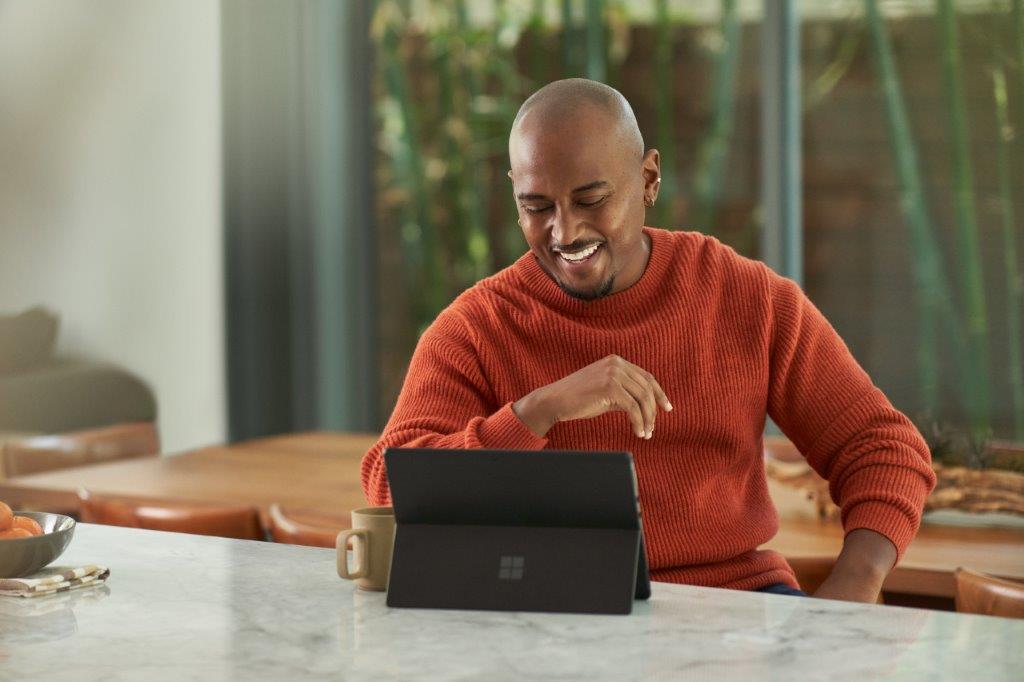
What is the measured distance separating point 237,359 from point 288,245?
1.65 feet

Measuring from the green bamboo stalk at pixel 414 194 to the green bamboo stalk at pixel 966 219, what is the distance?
1997 mm

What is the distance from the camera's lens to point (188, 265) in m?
5.11

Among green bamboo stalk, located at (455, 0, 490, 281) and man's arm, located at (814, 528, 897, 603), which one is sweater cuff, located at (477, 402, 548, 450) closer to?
man's arm, located at (814, 528, 897, 603)

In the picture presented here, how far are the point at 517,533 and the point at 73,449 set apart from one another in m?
2.39

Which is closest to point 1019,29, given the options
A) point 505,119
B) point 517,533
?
point 505,119

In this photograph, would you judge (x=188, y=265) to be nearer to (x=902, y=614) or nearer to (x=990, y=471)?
(x=990, y=471)

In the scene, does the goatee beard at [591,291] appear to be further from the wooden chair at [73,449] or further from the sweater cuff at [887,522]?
the wooden chair at [73,449]

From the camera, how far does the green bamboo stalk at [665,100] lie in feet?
16.0

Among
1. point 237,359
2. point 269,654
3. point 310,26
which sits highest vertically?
point 310,26

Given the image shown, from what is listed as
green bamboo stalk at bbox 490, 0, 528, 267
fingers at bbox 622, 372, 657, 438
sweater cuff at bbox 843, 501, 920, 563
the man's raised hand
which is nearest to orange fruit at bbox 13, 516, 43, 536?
the man's raised hand

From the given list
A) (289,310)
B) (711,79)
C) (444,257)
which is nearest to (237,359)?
(289,310)

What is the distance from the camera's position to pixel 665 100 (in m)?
4.91

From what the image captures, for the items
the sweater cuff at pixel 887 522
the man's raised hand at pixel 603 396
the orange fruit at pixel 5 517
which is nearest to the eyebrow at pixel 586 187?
the man's raised hand at pixel 603 396

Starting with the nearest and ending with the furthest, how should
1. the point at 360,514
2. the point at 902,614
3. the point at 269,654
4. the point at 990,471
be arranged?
the point at 269,654 → the point at 902,614 → the point at 360,514 → the point at 990,471
